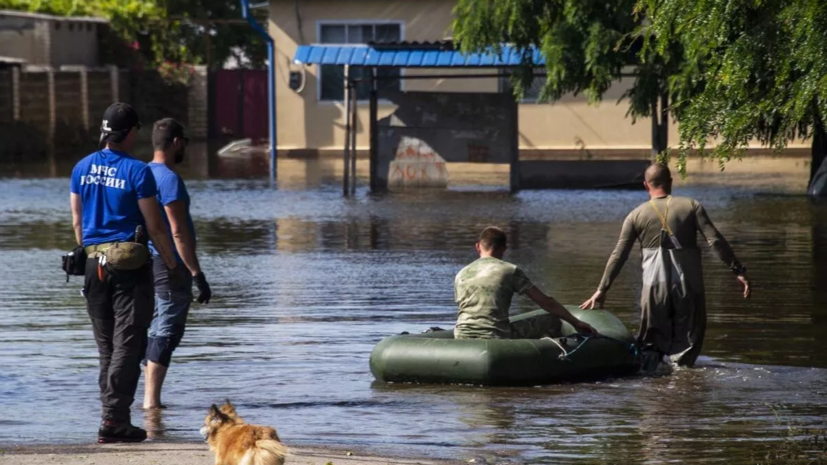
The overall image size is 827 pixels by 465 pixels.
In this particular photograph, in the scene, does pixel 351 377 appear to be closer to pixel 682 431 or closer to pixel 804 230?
pixel 682 431

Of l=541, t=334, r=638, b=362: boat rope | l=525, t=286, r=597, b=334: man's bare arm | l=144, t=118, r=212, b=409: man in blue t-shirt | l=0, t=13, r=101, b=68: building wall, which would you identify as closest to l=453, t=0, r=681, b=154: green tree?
l=541, t=334, r=638, b=362: boat rope

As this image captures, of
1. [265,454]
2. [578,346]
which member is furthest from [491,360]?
[265,454]

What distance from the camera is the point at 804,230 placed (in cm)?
1867

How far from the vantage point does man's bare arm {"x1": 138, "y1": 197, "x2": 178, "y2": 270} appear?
7.78 meters

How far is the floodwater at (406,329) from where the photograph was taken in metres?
8.22

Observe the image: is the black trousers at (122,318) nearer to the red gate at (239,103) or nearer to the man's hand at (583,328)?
the man's hand at (583,328)

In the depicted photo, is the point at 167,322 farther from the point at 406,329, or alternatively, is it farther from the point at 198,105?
the point at 198,105

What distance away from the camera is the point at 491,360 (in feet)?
30.8

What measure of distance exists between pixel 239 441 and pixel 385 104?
27.9 metres

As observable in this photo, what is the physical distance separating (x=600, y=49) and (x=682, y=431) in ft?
37.5

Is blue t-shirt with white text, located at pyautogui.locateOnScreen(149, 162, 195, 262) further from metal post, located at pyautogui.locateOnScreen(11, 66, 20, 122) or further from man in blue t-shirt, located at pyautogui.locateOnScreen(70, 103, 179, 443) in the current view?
metal post, located at pyautogui.locateOnScreen(11, 66, 20, 122)

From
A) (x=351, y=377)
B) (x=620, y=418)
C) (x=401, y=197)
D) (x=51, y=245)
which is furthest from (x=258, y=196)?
(x=620, y=418)

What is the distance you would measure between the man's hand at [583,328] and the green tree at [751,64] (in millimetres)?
1345

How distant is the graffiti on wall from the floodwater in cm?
185
